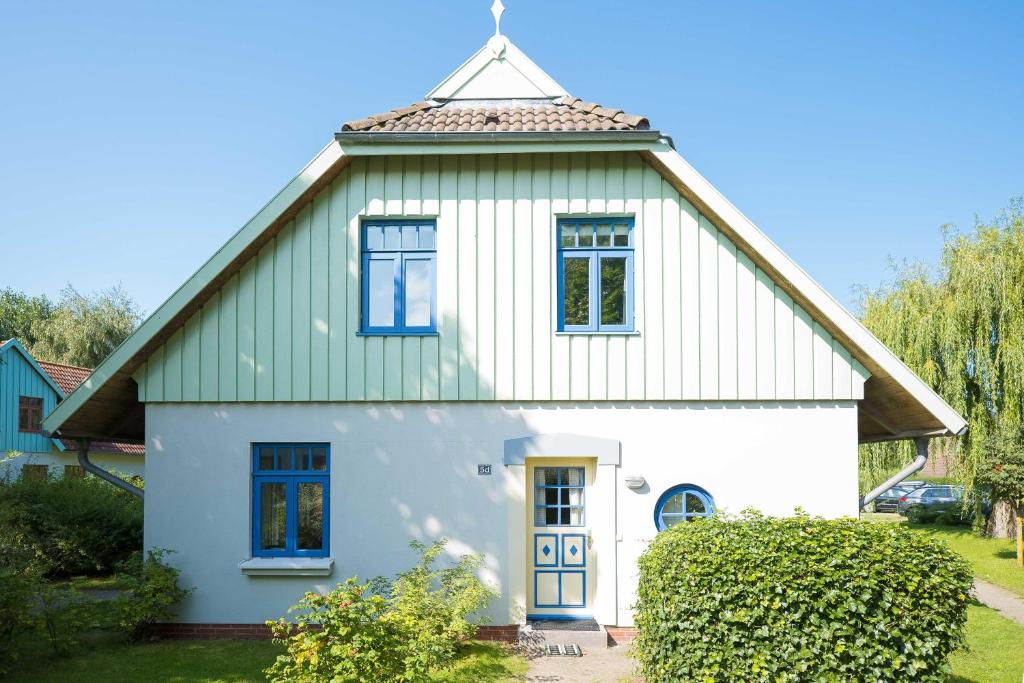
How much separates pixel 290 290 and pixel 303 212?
42.1 inches

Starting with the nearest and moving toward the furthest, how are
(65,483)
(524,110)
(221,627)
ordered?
1. (221,627)
2. (524,110)
3. (65,483)

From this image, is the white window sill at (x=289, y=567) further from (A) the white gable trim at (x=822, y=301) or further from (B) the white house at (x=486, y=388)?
(A) the white gable trim at (x=822, y=301)

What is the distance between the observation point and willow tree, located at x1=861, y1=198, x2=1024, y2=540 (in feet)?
54.0

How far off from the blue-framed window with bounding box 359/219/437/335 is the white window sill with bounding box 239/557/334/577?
10.3ft

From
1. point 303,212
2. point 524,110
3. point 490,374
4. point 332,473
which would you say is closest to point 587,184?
point 524,110

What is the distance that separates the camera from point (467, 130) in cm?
974

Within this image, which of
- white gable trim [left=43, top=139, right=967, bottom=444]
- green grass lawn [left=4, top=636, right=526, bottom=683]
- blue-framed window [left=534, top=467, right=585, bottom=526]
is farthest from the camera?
A: blue-framed window [left=534, top=467, right=585, bottom=526]

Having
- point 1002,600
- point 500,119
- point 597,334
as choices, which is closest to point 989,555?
point 1002,600

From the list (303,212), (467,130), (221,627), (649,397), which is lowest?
(221,627)

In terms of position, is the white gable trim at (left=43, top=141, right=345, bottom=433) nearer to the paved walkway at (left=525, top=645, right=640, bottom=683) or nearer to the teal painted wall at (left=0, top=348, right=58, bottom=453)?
the paved walkway at (left=525, top=645, right=640, bottom=683)

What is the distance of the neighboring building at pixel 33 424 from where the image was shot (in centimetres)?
2422

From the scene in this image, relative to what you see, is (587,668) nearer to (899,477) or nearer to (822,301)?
(899,477)

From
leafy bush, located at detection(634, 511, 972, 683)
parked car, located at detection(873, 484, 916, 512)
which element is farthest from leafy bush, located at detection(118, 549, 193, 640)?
parked car, located at detection(873, 484, 916, 512)

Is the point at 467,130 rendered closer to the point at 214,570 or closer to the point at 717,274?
the point at 717,274
